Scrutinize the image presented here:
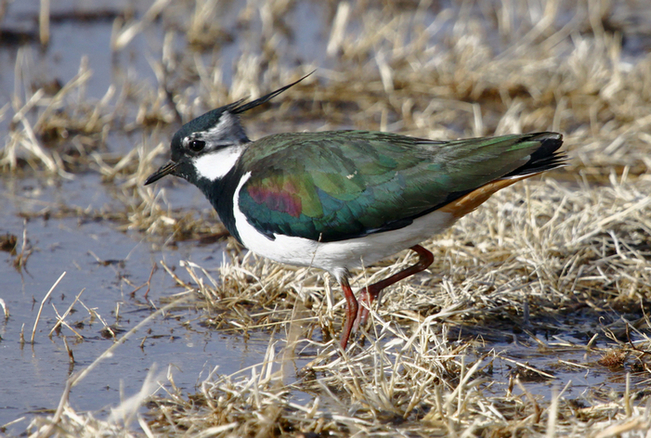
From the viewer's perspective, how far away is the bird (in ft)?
13.9

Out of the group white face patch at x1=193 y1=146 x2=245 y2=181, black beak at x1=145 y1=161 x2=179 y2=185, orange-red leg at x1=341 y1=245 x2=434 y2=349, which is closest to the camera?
orange-red leg at x1=341 y1=245 x2=434 y2=349

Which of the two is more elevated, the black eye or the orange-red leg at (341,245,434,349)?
the black eye

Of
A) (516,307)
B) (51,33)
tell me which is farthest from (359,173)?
(51,33)

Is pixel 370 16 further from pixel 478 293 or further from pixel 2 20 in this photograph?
pixel 478 293

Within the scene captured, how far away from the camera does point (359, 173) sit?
170 inches

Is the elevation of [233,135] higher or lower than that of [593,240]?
higher

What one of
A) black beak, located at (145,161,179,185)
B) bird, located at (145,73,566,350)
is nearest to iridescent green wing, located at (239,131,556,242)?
bird, located at (145,73,566,350)

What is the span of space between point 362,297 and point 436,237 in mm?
1267

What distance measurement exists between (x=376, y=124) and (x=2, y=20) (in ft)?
14.4

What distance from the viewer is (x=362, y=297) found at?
4.56 metres

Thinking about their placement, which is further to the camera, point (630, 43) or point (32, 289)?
point (630, 43)

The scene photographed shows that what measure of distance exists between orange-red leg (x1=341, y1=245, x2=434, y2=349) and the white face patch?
0.94 m

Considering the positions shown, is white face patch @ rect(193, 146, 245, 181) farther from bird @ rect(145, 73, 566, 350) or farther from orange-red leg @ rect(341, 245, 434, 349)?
orange-red leg @ rect(341, 245, 434, 349)

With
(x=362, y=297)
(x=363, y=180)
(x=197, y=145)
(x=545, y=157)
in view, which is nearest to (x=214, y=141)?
(x=197, y=145)
